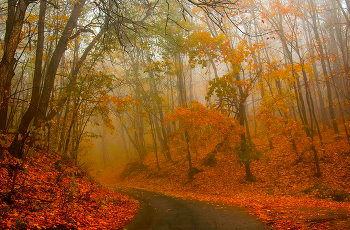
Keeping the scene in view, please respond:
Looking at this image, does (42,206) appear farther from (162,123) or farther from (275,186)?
(275,186)

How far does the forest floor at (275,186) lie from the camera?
5.96 meters

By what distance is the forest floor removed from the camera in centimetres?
596

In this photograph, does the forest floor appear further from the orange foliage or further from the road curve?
the road curve

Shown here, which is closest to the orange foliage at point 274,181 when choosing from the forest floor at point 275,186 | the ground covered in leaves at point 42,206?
the forest floor at point 275,186

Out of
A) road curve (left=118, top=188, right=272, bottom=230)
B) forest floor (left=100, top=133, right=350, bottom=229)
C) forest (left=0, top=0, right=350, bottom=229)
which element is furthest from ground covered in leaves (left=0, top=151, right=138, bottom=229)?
forest floor (left=100, top=133, right=350, bottom=229)

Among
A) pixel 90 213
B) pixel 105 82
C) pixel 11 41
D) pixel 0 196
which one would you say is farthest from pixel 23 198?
pixel 105 82

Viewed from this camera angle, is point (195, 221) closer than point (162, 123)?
Yes

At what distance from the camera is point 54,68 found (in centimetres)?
847

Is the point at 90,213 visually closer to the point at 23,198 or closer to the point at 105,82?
the point at 23,198

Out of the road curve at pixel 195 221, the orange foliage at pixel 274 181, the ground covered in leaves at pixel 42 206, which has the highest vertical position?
the ground covered in leaves at pixel 42 206

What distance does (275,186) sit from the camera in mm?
12508

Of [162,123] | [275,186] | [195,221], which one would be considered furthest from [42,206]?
[275,186]

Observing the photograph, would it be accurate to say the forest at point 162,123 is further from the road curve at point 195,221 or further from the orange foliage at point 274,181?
the road curve at point 195,221

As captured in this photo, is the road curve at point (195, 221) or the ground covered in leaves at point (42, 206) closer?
the ground covered in leaves at point (42, 206)
